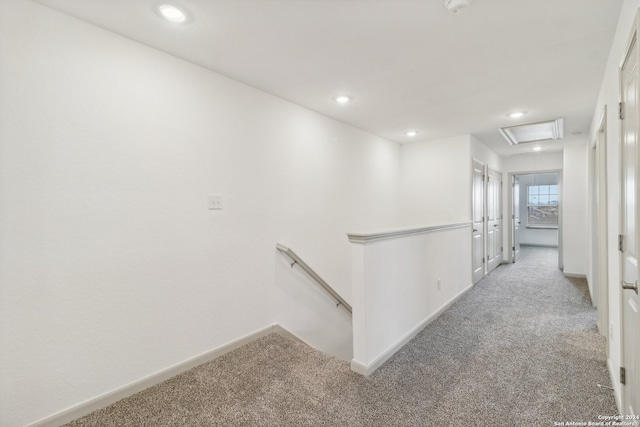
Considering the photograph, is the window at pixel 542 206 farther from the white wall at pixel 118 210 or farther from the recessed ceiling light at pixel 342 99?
the white wall at pixel 118 210

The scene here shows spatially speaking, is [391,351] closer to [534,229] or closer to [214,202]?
[214,202]

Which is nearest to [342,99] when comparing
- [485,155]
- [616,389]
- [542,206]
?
[616,389]

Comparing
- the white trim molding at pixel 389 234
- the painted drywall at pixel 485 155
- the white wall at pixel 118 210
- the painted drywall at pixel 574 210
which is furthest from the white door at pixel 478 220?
the white wall at pixel 118 210

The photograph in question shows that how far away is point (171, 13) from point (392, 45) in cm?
139

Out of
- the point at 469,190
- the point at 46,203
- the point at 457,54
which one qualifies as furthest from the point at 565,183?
the point at 46,203

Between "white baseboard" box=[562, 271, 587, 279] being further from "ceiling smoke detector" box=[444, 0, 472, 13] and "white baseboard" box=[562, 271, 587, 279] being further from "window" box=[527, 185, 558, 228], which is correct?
"ceiling smoke detector" box=[444, 0, 472, 13]

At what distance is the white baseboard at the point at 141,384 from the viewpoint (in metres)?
1.72

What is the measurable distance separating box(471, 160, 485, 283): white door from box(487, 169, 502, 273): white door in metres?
0.45

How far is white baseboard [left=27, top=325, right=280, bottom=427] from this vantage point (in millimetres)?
1720

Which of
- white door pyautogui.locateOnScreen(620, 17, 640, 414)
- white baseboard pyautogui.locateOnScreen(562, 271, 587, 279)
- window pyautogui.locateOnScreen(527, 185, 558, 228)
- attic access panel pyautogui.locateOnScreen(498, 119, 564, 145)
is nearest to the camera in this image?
white door pyautogui.locateOnScreen(620, 17, 640, 414)

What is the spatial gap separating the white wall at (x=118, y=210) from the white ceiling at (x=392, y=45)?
25 centimetres

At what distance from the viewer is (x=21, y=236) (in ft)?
5.26

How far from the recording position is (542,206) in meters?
9.41

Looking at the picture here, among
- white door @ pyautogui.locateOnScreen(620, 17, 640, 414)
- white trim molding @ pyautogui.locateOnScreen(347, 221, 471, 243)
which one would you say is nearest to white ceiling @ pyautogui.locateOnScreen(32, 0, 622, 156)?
white door @ pyautogui.locateOnScreen(620, 17, 640, 414)
